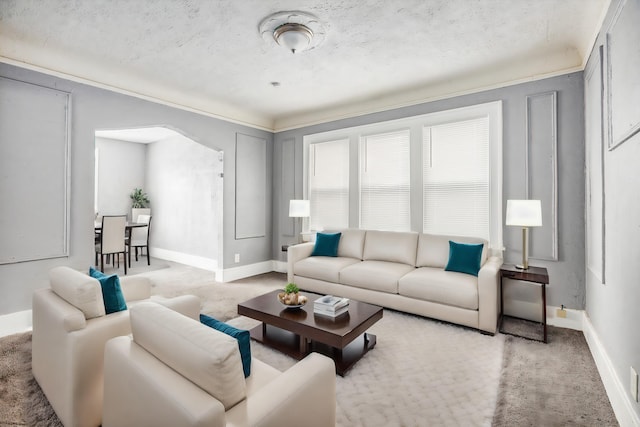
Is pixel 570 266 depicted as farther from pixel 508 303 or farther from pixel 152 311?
pixel 152 311

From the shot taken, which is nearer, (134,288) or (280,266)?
(134,288)

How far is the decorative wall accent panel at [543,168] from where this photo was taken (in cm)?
321

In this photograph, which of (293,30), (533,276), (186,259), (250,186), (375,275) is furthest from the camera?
(186,259)

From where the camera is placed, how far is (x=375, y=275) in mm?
3611

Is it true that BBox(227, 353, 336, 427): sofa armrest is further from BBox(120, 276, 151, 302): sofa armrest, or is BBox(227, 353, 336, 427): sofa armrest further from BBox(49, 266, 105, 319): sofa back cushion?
BBox(120, 276, 151, 302): sofa armrest

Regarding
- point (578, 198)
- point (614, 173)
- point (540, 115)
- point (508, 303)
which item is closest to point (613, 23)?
point (614, 173)

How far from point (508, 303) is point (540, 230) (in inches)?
34.4

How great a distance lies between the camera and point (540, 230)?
3.31 meters

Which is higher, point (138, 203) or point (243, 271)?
point (138, 203)

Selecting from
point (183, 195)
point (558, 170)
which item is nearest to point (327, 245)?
point (558, 170)

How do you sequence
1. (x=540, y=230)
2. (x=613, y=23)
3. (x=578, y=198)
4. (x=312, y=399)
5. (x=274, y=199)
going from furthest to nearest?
1. (x=274, y=199)
2. (x=540, y=230)
3. (x=578, y=198)
4. (x=613, y=23)
5. (x=312, y=399)

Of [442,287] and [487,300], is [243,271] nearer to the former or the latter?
[442,287]

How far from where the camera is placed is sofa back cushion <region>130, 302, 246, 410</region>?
102 centimetres

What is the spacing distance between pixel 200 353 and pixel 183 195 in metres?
6.25
